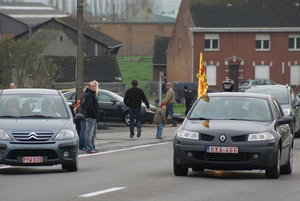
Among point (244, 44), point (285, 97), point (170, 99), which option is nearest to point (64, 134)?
point (285, 97)

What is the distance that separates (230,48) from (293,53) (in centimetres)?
571

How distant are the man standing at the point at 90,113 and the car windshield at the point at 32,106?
→ 3.44 m

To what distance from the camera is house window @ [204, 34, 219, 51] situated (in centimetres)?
6372

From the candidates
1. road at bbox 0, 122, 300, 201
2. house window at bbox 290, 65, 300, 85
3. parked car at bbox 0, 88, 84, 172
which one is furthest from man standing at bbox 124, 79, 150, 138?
house window at bbox 290, 65, 300, 85

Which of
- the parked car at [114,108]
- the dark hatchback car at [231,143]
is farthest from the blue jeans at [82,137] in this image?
the parked car at [114,108]

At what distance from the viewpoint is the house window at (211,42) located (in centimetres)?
6372

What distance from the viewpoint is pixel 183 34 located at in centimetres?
6631

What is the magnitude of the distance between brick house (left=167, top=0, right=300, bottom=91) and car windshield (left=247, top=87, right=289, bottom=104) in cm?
4178

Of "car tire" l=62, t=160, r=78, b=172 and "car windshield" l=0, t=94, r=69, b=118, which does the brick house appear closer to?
"car windshield" l=0, t=94, r=69, b=118

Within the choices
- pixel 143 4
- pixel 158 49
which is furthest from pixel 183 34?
pixel 143 4

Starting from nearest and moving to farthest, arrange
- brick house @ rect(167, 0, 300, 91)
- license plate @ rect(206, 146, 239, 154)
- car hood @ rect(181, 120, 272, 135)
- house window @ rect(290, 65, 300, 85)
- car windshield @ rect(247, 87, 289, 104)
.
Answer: license plate @ rect(206, 146, 239, 154) < car hood @ rect(181, 120, 272, 135) < car windshield @ rect(247, 87, 289, 104) < brick house @ rect(167, 0, 300, 91) < house window @ rect(290, 65, 300, 85)

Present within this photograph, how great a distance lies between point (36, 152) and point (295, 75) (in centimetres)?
5493

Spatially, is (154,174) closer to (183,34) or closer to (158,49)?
Answer: (183,34)

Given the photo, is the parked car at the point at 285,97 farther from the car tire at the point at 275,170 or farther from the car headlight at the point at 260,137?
the car headlight at the point at 260,137
